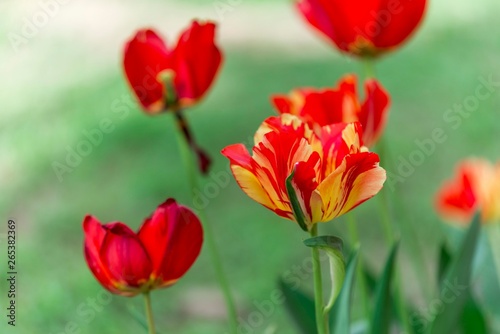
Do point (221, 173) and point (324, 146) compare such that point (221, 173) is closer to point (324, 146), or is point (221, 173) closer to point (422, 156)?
point (422, 156)

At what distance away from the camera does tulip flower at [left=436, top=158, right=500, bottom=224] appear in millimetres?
1282

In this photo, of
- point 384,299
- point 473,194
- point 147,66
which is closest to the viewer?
point 384,299

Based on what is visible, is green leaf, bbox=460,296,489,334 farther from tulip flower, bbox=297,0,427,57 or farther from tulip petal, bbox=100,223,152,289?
tulip petal, bbox=100,223,152,289

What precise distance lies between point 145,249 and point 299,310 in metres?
0.29

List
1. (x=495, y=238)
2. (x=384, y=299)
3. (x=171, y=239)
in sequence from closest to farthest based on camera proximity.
→ (x=171, y=239), (x=384, y=299), (x=495, y=238)

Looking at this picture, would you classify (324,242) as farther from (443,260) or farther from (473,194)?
(473,194)

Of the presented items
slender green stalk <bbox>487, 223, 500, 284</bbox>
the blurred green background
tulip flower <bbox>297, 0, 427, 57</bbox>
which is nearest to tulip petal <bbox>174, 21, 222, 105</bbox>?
tulip flower <bbox>297, 0, 427, 57</bbox>

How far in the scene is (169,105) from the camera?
3.37 ft

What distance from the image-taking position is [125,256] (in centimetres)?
76

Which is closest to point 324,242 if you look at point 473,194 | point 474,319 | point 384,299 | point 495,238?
point 384,299

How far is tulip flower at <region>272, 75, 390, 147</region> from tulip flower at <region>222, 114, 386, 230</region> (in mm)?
177

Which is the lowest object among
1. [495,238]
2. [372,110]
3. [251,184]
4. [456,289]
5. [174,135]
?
[174,135]

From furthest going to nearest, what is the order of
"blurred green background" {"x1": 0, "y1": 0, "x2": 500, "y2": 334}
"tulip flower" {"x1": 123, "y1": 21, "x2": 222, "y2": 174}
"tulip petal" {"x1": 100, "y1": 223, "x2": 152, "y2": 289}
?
"blurred green background" {"x1": 0, "y1": 0, "x2": 500, "y2": 334}
"tulip flower" {"x1": 123, "y1": 21, "x2": 222, "y2": 174}
"tulip petal" {"x1": 100, "y1": 223, "x2": 152, "y2": 289}

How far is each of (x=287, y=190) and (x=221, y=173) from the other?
2001 mm
